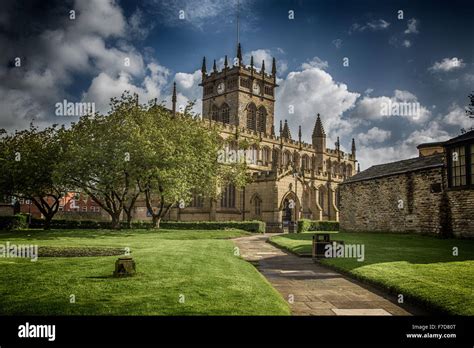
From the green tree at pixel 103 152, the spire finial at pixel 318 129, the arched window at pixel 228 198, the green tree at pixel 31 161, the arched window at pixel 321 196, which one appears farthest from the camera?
the spire finial at pixel 318 129

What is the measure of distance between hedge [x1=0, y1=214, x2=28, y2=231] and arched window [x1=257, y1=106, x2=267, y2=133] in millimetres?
45045

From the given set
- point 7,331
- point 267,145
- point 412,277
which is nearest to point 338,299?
point 412,277

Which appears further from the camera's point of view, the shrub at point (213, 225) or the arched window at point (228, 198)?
the arched window at point (228, 198)

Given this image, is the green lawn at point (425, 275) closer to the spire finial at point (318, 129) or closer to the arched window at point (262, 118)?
the arched window at point (262, 118)

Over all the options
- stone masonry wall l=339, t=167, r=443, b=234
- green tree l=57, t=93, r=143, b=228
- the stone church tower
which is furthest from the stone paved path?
→ the stone church tower

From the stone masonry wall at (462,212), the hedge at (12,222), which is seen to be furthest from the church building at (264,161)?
the stone masonry wall at (462,212)

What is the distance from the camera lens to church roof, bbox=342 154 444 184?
25.6 meters

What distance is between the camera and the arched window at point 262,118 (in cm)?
7041

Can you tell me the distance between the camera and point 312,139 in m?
76.8

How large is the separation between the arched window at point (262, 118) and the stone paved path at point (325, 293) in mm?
57504

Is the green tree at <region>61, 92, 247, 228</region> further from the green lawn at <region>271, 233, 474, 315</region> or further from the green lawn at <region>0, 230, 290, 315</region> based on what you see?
the green lawn at <region>271, 233, 474, 315</region>

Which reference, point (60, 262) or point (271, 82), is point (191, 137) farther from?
point (271, 82)

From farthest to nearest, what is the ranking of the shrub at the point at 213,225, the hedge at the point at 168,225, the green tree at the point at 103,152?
the shrub at the point at 213,225 → the hedge at the point at 168,225 → the green tree at the point at 103,152

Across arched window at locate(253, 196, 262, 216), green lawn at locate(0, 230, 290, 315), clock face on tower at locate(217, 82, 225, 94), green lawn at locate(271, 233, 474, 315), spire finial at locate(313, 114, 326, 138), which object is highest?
clock face on tower at locate(217, 82, 225, 94)
